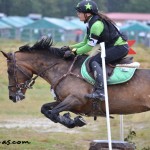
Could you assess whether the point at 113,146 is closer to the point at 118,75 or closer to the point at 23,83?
the point at 118,75

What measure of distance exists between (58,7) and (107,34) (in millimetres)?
85470

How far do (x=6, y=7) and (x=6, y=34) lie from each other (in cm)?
2109

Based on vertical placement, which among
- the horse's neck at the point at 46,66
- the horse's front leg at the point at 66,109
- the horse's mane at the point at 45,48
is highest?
the horse's mane at the point at 45,48

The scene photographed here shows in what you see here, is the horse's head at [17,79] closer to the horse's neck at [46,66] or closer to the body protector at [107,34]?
the horse's neck at [46,66]

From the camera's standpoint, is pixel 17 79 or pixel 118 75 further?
pixel 17 79

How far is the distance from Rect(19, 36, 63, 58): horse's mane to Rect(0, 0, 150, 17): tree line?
5910cm

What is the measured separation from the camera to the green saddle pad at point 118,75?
11125mm

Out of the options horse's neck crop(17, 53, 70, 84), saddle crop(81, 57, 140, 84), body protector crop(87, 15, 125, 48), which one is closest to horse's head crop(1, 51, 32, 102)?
horse's neck crop(17, 53, 70, 84)

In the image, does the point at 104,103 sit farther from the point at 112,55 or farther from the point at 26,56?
the point at 26,56

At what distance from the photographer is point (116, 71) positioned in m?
11.2

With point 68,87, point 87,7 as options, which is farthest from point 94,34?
point 68,87

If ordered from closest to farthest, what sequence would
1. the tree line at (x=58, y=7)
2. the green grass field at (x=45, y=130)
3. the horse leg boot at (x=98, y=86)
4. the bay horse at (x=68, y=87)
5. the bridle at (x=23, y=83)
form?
the horse leg boot at (x=98, y=86), the bay horse at (x=68, y=87), the bridle at (x=23, y=83), the green grass field at (x=45, y=130), the tree line at (x=58, y=7)

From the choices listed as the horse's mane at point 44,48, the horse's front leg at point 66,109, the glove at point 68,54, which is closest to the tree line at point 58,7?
the horse's mane at point 44,48

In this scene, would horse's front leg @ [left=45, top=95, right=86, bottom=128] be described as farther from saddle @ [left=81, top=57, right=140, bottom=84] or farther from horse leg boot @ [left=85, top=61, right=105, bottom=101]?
saddle @ [left=81, top=57, right=140, bottom=84]
